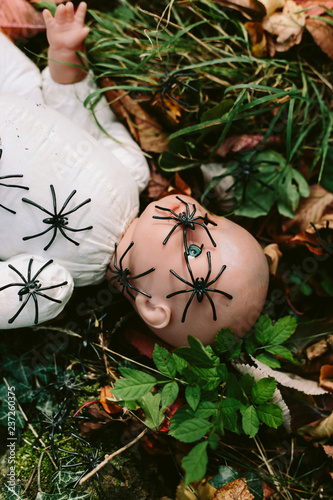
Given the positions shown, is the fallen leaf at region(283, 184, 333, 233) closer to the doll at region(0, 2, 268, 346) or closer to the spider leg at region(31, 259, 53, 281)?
the doll at region(0, 2, 268, 346)

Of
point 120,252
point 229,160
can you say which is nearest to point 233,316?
point 120,252

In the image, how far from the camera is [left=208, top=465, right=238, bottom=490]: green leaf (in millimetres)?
1465

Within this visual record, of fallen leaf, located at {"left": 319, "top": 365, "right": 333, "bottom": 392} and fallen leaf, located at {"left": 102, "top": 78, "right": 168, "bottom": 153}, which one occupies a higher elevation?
fallen leaf, located at {"left": 102, "top": 78, "right": 168, "bottom": 153}

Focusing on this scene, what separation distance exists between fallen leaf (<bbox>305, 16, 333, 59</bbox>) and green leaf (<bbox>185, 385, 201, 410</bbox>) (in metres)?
1.52

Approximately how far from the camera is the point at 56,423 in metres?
1.54

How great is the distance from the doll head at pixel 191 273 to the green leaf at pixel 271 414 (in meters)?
0.28

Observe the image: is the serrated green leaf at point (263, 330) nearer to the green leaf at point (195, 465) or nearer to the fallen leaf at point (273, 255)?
the fallen leaf at point (273, 255)

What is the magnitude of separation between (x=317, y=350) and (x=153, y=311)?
0.79 m

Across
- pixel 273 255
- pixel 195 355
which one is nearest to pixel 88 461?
pixel 195 355

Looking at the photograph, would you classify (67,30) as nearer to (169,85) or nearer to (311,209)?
(169,85)

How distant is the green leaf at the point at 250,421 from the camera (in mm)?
1306

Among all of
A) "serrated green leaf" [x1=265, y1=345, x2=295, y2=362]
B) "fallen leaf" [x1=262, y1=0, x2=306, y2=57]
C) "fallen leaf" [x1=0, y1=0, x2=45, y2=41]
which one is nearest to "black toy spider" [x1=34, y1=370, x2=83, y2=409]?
"serrated green leaf" [x1=265, y1=345, x2=295, y2=362]

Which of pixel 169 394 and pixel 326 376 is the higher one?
pixel 169 394

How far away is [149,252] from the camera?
1434mm
